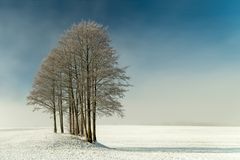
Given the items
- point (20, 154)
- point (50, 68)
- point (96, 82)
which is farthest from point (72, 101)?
point (20, 154)

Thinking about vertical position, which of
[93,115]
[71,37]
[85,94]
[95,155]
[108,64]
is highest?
[71,37]

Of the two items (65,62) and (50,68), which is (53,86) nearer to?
(50,68)

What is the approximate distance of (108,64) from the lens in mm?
33656

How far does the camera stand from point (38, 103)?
1852 inches

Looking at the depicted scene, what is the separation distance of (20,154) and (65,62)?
14826 mm

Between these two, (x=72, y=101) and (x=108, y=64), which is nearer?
(x=108, y=64)

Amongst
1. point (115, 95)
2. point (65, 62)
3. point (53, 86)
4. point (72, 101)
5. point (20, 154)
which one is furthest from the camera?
point (53, 86)

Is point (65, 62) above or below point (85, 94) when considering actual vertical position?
above

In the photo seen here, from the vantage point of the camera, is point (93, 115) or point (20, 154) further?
point (93, 115)

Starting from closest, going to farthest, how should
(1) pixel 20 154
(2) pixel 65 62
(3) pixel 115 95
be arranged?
1. (1) pixel 20 154
2. (3) pixel 115 95
3. (2) pixel 65 62

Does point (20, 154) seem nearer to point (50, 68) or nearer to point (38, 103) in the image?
point (50, 68)

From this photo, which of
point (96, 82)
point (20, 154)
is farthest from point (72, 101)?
point (20, 154)

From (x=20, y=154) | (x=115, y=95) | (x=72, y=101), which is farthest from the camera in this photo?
(x=72, y=101)

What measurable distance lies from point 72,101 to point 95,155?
16279 mm
